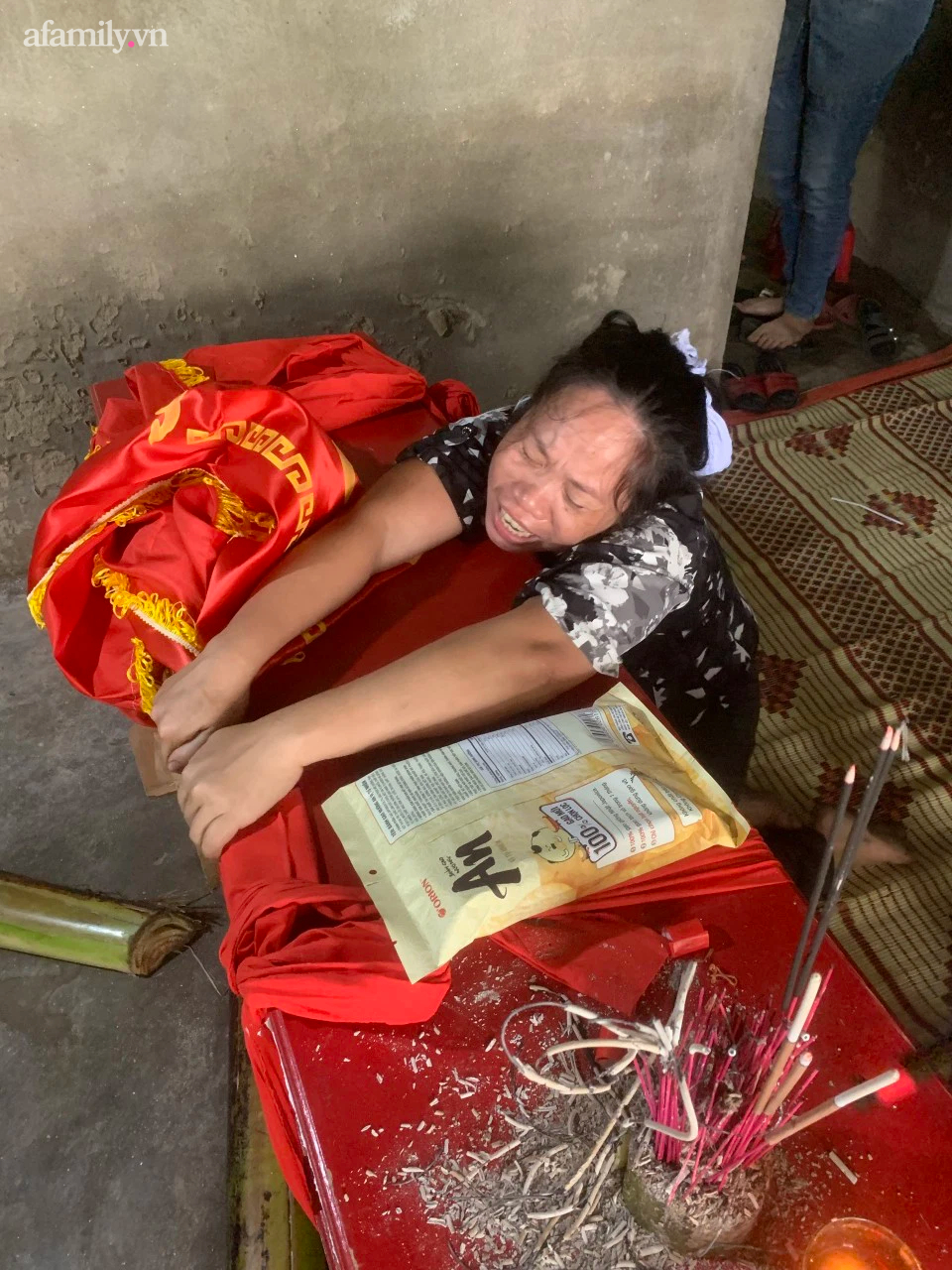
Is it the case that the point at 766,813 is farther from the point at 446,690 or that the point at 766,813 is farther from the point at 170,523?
the point at 170,523

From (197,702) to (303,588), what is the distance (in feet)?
0.59

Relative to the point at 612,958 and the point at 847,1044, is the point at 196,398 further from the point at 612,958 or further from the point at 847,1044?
the point at 847,1044

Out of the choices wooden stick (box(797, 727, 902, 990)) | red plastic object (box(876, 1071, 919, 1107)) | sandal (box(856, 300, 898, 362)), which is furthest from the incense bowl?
sandal (box(856, 300, 898, 362))

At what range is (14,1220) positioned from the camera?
116 centimetres

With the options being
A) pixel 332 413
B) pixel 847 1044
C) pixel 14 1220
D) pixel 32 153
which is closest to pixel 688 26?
pixel 332 413

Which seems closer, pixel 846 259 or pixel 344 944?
pixel 344 944

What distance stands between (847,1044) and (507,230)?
1589 mm

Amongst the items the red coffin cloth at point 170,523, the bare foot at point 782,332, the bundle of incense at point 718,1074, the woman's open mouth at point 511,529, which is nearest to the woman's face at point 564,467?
the woman's open mouth at point 511,529

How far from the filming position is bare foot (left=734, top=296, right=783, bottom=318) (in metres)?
2.62

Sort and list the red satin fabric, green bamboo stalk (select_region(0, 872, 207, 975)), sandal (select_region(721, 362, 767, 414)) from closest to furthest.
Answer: the red satin fabric, green bamboo stalk (select_region(0, 872, 207, 975)), sandal (select_region(721, 362, 767, 414))

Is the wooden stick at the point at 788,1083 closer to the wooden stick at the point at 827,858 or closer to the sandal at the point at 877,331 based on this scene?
the wooden stick at the point at 827,858

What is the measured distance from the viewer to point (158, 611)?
3.21 ft

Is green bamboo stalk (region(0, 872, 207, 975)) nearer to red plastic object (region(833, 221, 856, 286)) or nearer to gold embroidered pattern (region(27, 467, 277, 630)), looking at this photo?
gold embroidered pattern (region(27, 467, 277, 630))

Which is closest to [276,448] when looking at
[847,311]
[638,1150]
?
[638,1150]
